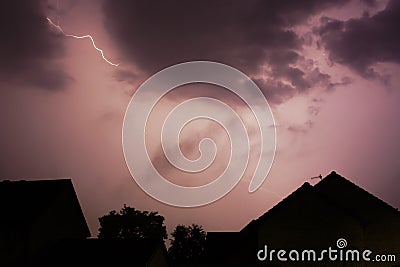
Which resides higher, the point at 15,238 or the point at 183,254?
the point at 183,254

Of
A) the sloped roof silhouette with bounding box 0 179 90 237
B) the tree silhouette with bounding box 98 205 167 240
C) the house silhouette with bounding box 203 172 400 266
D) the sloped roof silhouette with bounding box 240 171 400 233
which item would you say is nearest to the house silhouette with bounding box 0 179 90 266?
the sloped roof silhouette with bounding box 0 179 90 237

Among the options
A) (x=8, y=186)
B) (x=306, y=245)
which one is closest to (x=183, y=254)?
(x=8, y=186)

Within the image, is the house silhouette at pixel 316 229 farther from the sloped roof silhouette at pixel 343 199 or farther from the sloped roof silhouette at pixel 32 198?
the sloped roof silhouette at pixel 32 198

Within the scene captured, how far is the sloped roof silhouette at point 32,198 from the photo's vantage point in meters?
43.9

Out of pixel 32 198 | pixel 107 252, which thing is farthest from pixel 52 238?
pixel 107 252

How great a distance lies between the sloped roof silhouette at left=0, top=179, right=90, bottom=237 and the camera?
144ft

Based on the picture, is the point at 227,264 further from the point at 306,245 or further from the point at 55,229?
the point at 55,229

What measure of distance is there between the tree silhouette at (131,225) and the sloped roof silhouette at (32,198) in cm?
2869

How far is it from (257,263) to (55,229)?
656 inches

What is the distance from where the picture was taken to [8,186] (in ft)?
160

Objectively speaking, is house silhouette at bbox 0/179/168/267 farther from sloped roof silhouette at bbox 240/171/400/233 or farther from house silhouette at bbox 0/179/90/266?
sloped roof silhouette at bbox 240/171/400/233

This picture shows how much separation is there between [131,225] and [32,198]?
35.6 m

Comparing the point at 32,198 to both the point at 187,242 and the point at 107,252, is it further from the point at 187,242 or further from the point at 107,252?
the point at 187,242

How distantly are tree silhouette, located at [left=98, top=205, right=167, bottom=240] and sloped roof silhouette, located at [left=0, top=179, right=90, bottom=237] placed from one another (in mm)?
28690
